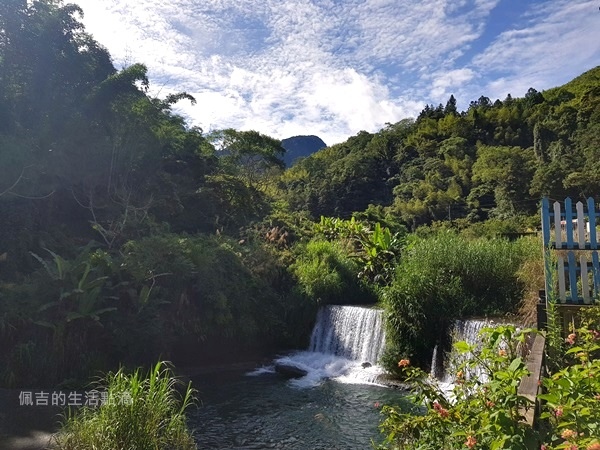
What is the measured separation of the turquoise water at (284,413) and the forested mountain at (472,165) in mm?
25829

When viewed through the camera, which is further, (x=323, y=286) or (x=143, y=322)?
(x=323, y=286)

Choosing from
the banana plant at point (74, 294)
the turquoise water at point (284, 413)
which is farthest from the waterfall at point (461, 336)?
the banana plant at point (74, 294)

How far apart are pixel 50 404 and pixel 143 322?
2678mm

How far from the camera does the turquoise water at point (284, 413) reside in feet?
20.7

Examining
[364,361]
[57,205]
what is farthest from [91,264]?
[364,361]

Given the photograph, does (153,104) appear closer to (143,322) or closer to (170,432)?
(143,322)

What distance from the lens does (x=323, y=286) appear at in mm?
12531

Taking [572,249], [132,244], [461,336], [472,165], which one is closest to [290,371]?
[461,336]

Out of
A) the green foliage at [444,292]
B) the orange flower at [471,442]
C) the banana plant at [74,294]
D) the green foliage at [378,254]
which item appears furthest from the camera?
the green foliage at [378,254]

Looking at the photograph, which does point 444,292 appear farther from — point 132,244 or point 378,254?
point 132,244

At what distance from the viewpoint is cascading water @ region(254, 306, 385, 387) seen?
9.76 metres

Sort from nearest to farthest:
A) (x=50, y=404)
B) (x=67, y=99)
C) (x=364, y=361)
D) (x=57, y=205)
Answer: (x=50, y=404) → (x=364, y=361) → (x=67, y=99) → (x=57, y=205)

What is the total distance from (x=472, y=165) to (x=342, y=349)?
3377 cm

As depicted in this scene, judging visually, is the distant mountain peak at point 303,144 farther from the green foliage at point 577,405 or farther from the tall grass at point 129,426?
the green foliage at point 577,405
